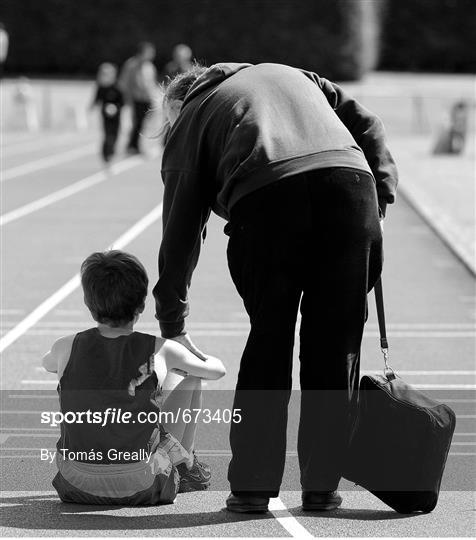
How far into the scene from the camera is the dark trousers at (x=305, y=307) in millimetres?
4629

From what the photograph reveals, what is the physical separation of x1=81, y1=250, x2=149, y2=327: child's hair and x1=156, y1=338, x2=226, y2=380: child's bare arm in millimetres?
161

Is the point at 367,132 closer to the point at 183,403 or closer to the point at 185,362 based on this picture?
the point at 185,362

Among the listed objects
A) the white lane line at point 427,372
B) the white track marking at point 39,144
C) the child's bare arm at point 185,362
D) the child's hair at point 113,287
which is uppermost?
the child's hair at point 113,287

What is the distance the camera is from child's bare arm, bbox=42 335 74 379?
484 centimetres

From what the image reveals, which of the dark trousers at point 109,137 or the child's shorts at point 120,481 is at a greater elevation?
the child's shorts at point 120,481

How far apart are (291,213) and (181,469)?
3.66 ft

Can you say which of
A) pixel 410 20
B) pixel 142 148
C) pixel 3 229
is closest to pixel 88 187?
pixel 3 229

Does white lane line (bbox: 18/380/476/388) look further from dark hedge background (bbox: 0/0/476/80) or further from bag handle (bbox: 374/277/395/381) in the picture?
dark hedge background (bbox: 0/0/476/80)

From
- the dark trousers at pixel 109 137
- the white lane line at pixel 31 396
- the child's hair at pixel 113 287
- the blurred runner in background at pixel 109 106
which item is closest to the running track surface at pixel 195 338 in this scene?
the white lane line at pixel 31 396

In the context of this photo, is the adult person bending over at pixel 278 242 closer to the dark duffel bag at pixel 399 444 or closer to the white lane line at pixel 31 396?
the dark duffel bag at pixel 399 444

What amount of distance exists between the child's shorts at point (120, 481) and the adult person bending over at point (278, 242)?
240 mm

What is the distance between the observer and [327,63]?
44.4 metres

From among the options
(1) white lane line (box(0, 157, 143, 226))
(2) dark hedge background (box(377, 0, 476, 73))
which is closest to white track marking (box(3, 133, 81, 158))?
(1) white lane line (box(0, 157, 143, 226))

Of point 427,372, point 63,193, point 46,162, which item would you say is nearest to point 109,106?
point 46,162
